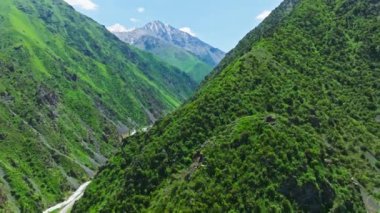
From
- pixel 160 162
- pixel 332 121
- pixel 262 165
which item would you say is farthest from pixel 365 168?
pixel 160 162

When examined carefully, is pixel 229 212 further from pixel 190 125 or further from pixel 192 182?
pixel 190 125

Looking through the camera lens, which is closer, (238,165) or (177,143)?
(238,165)

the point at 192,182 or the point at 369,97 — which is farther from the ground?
the point at 192,182

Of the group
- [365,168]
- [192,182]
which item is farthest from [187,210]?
[365,168]

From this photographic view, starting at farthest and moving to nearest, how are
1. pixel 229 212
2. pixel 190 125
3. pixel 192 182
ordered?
pixel 190 125, pixel 192 182, pixel 229 212

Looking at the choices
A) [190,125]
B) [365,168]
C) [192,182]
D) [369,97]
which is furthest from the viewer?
[369,97]

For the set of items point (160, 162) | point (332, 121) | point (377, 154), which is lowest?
point (377, 154)
